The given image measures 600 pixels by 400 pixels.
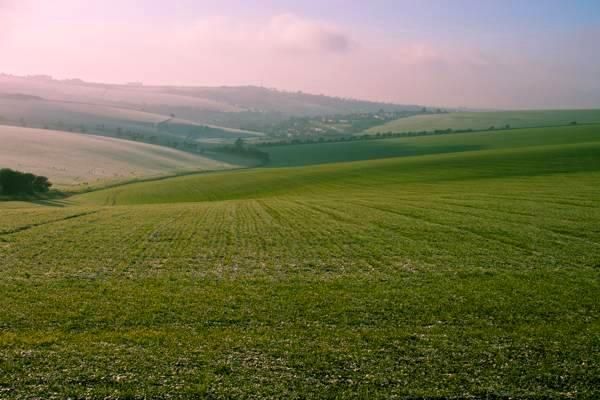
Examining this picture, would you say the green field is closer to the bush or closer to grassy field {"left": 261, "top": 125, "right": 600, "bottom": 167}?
the bush

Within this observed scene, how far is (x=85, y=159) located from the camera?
396ft

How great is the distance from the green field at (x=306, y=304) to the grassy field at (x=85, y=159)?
59.1 meters

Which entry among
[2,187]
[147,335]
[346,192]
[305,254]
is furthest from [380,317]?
[2,187]

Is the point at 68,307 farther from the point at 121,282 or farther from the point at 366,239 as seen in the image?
the point at 366,239

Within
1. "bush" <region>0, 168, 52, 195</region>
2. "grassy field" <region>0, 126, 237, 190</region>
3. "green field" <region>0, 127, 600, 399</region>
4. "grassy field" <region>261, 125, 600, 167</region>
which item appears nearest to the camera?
"green field" <region>0, 127, 600, 399</region>

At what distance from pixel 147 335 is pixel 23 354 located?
358 centimetres

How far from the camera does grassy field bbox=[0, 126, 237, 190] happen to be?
97812 millimetres

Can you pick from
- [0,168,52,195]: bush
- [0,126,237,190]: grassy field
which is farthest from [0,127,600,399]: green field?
[0,126,237,190]: grassy field

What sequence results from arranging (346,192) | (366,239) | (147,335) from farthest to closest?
1. (346,192)
2. (366,239)
3. (147,335)

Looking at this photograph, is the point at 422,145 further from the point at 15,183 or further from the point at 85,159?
the point at 15,183

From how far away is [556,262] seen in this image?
25.5 meters

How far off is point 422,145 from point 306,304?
128m

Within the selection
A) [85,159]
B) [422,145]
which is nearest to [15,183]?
[85,159]

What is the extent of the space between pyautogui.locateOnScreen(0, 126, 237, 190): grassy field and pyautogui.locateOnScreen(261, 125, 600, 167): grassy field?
68.3 ft
